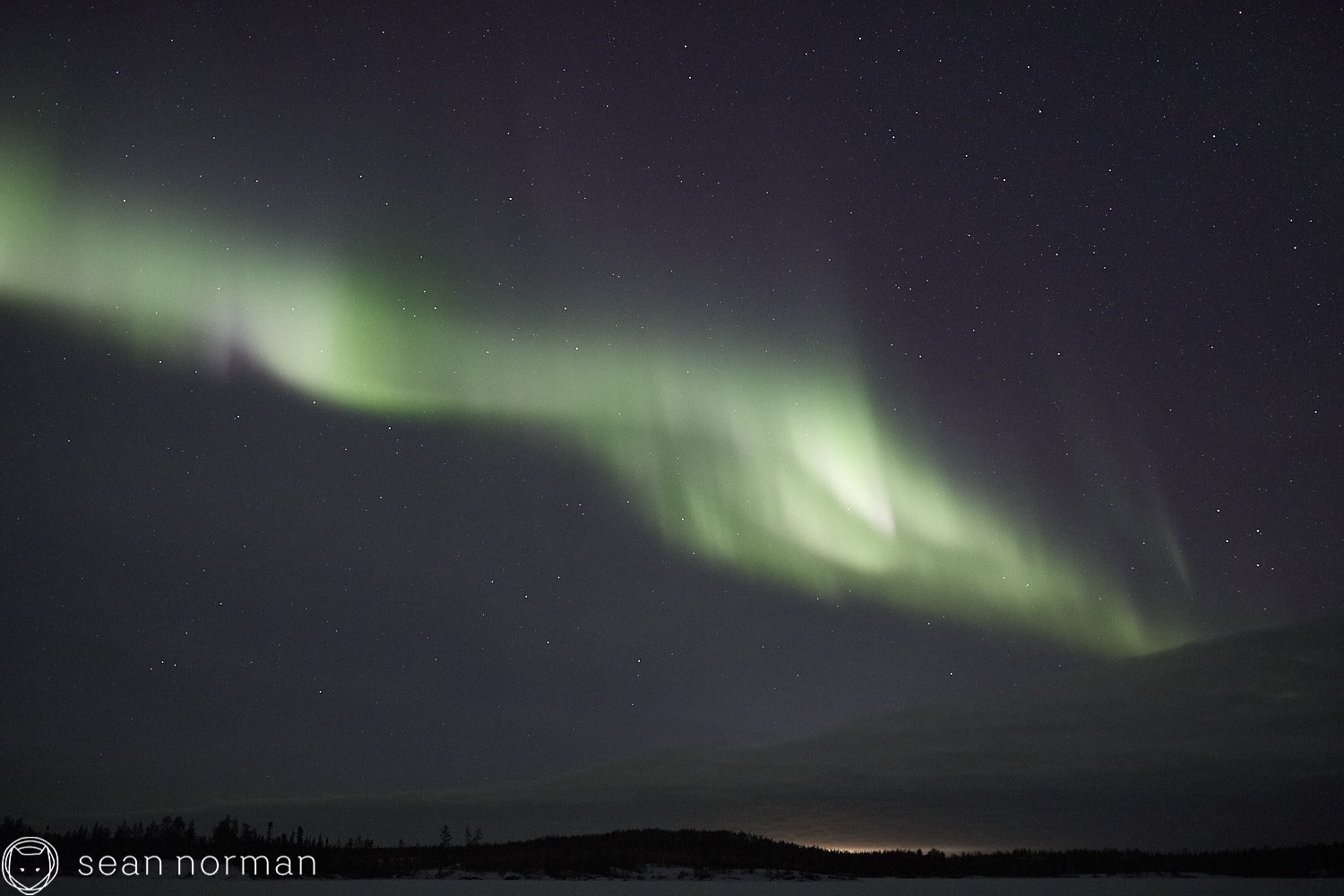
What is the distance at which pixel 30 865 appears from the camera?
60219mm

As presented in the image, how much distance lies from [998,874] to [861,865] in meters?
13.9

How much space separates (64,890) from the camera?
4050 centimetres

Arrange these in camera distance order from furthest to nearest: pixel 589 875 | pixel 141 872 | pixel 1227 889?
pixel 589 875 → pixel 141 872 → pixel 1227 889

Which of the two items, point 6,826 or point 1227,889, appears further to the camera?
point 6,826

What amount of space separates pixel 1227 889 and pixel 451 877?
5833 cm

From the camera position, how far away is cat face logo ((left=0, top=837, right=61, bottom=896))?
44.7 metres

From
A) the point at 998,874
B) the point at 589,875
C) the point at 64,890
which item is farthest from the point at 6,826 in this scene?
the point at 998,874

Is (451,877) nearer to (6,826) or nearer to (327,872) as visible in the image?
(327,872)

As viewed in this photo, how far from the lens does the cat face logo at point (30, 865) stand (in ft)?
147

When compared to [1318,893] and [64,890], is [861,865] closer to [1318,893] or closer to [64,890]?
[1318,893]

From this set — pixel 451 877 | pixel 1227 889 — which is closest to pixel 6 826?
pixel 451 877

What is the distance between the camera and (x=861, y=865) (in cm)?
9931

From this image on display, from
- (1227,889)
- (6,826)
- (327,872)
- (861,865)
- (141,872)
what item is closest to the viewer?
(1227,889)

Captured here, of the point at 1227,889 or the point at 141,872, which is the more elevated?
the point at 1227,889
